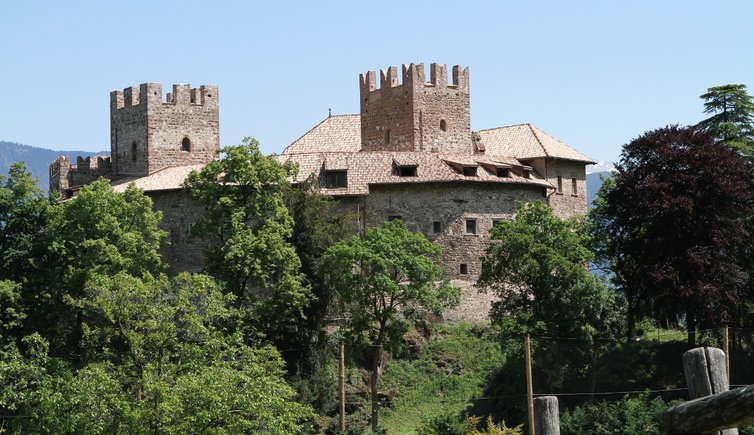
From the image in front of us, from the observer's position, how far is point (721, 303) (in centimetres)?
4766

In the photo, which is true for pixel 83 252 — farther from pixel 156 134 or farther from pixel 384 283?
pixel 156 134

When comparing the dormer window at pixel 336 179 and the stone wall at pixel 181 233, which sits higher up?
the dormer window at pixel 336 179

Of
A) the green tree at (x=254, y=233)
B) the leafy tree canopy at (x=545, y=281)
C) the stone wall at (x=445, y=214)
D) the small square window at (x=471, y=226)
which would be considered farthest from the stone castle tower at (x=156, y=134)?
the leafy tree canopy at (x=545, y=281)

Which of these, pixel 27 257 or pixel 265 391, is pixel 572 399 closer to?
pixel 265 391

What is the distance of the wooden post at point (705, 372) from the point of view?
13.5 meters

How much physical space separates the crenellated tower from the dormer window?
9546mm

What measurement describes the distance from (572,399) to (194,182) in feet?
59.6

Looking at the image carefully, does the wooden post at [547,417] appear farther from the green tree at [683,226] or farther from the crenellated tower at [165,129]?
the crenellated tower at [165,129]

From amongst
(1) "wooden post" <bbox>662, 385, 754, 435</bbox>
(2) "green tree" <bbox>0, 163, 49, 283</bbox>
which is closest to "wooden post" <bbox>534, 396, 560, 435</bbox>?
(1) "wooden post" <bbox>662, 385, 754, 435</bbox>

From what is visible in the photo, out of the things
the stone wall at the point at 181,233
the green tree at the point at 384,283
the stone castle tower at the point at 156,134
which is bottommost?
the green tree at the point at 384,283

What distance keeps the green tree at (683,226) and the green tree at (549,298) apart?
71.1 inches

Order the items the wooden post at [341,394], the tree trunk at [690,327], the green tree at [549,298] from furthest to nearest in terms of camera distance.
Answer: the tree trunk at [690,327]
the green tree at [549,298]
the wooden post at [341,394]

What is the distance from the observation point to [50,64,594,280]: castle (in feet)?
190

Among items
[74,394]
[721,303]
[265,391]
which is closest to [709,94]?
[721,303]
